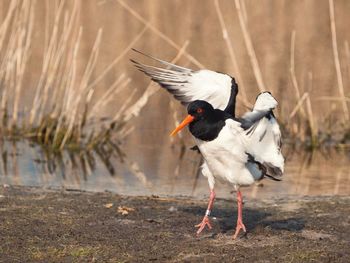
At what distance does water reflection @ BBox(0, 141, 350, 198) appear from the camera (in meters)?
11.0

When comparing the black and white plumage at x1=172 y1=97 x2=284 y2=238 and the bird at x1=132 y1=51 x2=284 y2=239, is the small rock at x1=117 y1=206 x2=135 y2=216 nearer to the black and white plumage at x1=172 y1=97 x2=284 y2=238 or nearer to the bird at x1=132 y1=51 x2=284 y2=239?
the bird at x1=132 y1=51 x2=284 y2=239

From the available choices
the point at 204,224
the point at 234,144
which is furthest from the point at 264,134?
the point at 204,224

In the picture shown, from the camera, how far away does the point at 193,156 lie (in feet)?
43.3

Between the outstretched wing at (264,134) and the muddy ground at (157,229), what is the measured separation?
662 millimetres

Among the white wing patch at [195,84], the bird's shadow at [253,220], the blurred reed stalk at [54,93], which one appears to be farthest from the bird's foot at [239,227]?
the blurred reed stalk at [54,93]

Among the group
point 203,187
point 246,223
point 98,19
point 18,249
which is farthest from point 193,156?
point 98,19

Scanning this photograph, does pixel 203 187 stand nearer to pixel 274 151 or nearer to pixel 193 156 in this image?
pixel 193 156

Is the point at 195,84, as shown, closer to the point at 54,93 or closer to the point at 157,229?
the point at 157,229

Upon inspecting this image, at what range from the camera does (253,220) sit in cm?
889

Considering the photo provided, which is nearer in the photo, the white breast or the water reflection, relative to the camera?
the white breast

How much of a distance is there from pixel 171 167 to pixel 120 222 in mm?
3911

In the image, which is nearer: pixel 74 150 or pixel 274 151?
pixel 274 151

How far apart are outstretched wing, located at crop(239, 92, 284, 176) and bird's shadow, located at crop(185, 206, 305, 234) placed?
609mm

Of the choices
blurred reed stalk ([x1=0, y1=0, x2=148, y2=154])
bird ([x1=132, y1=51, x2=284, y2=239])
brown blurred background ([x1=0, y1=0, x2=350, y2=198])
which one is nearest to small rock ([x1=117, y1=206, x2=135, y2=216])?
bird ([x1=132, y1=51, x2=284, y2=239])
